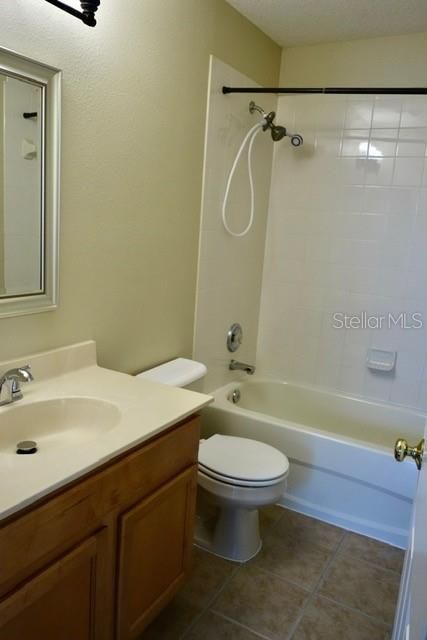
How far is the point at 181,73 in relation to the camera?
204cm

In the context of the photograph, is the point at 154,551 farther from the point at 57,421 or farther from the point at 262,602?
the point at 262,602

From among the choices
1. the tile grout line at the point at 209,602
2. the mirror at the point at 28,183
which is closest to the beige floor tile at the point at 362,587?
the tile grout line at the point at 209,602

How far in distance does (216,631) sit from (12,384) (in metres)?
1.13

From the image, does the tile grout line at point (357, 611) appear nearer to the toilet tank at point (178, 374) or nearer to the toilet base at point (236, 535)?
the toilet base at point (236, 535)

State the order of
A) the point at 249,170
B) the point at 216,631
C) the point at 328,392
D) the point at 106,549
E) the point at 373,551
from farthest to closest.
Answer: the point at 328,392
the point at 249,170
the point at 373,551
the point at 216,631
the point at 106,549

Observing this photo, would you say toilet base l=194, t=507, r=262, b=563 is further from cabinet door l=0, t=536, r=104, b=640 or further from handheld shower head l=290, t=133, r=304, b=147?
handheld shower head l=290, t=133, r=304, b=147

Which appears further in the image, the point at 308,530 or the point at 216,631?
the point at 308,530

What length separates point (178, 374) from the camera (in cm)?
209

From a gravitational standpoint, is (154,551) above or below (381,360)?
below

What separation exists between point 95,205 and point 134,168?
26cm

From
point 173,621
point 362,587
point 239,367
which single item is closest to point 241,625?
point 173,621

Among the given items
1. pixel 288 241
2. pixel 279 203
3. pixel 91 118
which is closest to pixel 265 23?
pixel 279 203

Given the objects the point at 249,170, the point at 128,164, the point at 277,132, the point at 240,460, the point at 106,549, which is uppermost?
the point at 277,132

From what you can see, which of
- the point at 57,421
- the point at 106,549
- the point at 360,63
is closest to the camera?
the point at 106,549
